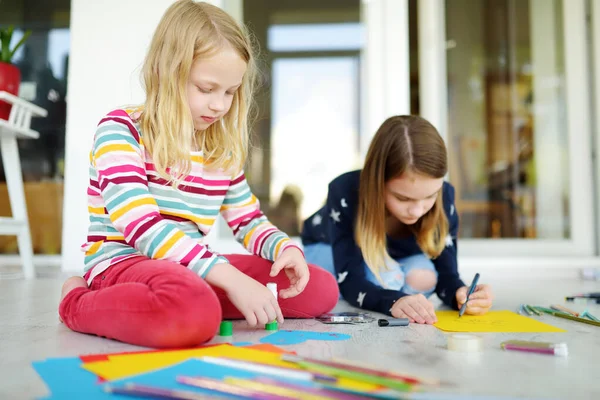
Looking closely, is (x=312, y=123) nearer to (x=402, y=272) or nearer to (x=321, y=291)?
(x=402, y=272)

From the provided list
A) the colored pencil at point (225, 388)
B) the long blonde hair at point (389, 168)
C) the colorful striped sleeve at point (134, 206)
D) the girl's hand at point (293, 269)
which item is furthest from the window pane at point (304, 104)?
the colored pencil at point (225, 388)

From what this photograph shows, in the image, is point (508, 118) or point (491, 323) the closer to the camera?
point (491, 323)

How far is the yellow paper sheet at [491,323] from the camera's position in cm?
101

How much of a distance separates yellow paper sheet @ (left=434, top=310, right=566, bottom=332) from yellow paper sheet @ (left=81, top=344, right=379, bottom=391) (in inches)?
16.3

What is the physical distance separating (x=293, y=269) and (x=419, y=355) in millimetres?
341

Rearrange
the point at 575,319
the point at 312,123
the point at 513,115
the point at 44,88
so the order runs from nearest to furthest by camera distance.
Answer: the point at 575,319
the point at 44,88
the point at 513,115
the point at 312,123

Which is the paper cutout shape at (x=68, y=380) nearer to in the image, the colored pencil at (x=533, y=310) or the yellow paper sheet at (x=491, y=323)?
the yellow paper sheet at (x=491, y=323)

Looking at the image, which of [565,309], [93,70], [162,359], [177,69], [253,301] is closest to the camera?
[162,359]

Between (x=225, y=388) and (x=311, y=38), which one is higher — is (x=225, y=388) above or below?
below

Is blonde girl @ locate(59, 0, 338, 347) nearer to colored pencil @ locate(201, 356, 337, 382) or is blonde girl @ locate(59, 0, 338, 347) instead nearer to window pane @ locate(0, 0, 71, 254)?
colored pencil @ locate(201, 356, 337, 382)

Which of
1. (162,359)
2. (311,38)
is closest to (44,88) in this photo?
(162,359)

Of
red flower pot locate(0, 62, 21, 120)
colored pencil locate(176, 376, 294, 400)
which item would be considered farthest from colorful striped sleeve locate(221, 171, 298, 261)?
red flower pot locate(0, 62, 21, 120)

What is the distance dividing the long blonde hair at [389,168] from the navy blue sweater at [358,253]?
0.04m

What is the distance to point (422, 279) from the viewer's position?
4.57 feet
